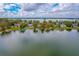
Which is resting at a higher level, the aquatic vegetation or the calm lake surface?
the aquatic vegetation

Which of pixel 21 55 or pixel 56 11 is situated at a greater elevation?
pixel 56 11

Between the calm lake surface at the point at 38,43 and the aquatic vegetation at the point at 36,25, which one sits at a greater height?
the aquatic vegetation at the point at 36,25

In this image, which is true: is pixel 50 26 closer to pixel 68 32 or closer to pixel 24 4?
pixel 68 32

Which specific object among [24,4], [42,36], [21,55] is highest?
[24,4]

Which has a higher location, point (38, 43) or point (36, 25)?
point (36, 25)

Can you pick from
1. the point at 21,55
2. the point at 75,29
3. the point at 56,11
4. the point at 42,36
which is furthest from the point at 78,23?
the point at 21,55

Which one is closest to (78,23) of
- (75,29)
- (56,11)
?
(75,29)
